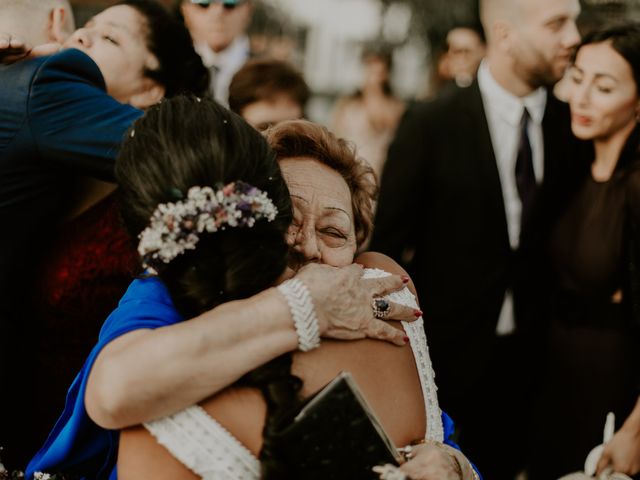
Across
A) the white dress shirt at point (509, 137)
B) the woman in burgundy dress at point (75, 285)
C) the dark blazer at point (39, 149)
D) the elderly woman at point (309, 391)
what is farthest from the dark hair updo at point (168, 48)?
the white dress shirt at point (509, 137)

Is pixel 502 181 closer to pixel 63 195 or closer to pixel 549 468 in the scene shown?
pixel 549 468

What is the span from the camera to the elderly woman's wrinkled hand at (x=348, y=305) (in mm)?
1565

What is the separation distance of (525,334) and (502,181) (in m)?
0.76

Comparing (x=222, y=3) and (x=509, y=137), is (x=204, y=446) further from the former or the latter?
(x=222, y=3)

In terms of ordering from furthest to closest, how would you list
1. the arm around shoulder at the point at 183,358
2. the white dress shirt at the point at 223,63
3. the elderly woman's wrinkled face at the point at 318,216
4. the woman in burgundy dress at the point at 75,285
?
the white dress shirt at the point at 223,63 → the woman in burgundy dress at the point at 75,285 → the elderly woman's wrinkled face at the point at 318,216 → the arm around shoulder at the point at 183,358

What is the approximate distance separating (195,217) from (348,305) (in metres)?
0.39

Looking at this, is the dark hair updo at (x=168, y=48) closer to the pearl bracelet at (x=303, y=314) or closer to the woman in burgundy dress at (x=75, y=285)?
the woman in burgundy dress at (x=75, y=285)

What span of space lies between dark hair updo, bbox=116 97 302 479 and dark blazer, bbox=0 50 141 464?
2.00ft

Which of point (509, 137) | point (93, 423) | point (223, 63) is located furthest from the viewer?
point (223, 63)

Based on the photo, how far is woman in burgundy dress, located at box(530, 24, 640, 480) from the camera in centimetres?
316

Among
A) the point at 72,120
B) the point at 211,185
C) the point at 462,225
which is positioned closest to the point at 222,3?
the point at 462,225

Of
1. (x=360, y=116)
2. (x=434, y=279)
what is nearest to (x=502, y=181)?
(x=434, y=279)

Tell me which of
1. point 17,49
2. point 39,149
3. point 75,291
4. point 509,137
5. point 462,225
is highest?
point 17,49

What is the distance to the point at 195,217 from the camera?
143cm
